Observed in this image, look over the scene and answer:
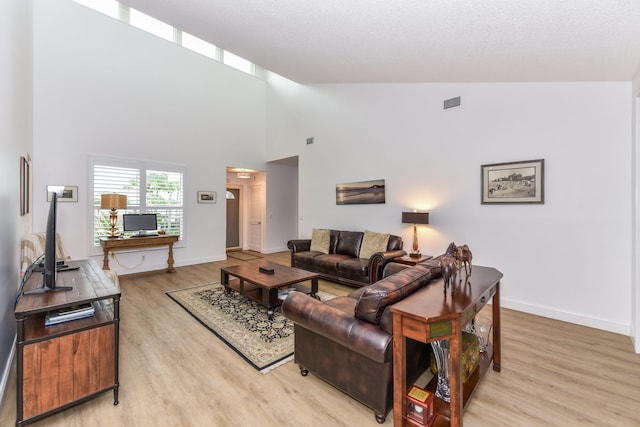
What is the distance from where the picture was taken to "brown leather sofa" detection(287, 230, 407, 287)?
4.28 m

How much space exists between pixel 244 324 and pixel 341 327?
1693mm

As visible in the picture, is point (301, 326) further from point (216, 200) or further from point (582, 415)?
point (216, 200)

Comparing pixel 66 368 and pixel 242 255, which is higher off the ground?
pixel 66 368

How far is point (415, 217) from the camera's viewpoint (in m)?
4.31

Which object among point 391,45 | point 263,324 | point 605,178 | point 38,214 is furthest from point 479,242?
point 38,214

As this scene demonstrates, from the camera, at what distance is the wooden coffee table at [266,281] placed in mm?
3297

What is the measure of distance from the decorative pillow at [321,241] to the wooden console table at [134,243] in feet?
9.24

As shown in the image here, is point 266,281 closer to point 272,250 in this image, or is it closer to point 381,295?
point 381,295

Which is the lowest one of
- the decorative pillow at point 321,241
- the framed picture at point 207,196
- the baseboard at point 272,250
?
the baseboard at point 272,250

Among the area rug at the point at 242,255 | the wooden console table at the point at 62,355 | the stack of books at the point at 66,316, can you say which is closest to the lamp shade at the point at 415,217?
the wooden console table at the point at 62,355

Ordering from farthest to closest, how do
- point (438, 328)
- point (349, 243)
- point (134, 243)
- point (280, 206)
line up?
point (280, 206)
point (349, 243)
point (134, 243)
point (438, 328)

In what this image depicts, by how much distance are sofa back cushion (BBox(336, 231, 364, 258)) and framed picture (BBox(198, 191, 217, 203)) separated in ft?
10.8

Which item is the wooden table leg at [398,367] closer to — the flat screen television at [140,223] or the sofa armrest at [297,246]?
the sofa armrest at [297,246]

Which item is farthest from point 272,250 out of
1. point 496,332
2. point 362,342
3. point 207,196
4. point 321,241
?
point 362,342
